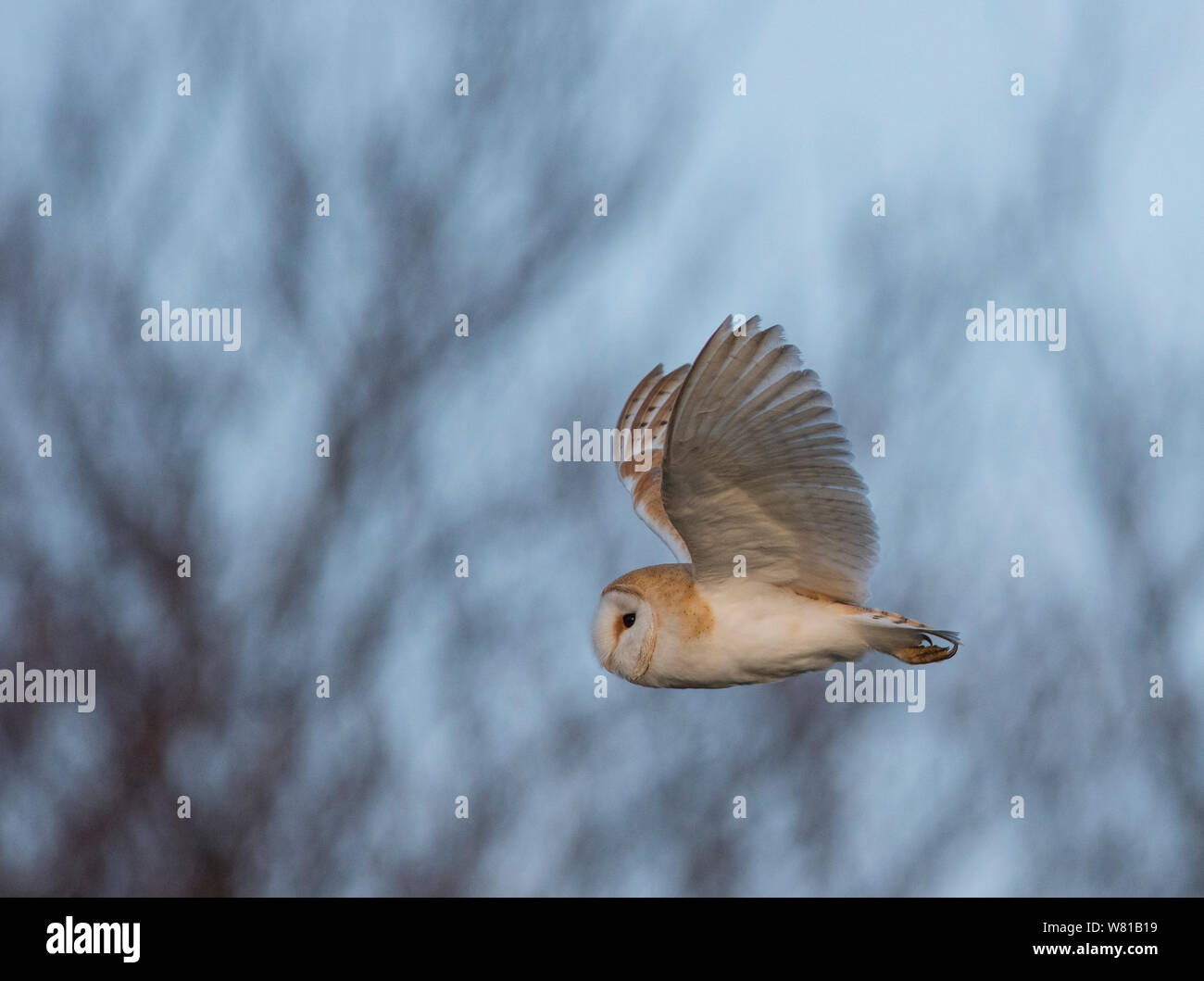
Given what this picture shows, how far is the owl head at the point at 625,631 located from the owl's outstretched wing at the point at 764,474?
0.13 metres

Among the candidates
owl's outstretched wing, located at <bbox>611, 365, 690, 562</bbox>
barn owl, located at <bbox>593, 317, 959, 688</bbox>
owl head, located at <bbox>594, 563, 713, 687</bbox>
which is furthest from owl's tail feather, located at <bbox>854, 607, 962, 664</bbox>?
owl's outstretched wing, located at <bbox>611, 365, 690, 562</bbox>

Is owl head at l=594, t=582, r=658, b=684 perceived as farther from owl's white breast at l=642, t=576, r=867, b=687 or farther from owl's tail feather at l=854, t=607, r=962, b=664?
owl's tail feather at l=854, t=607, r=962, b=664

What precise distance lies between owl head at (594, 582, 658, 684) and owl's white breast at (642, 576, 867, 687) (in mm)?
25

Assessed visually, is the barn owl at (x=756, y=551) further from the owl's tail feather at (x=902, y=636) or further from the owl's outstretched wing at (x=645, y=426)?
the owl's outstretched wing at (x=645, y=426)

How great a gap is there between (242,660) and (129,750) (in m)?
0.68

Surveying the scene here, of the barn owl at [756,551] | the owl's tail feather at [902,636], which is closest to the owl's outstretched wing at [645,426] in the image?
the barn owl at [756,551]

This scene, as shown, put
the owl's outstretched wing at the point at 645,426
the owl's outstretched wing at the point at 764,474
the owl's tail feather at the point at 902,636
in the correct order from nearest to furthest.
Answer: the owl's outstretched wing at the point at 764,474 → the owl's tail feather at the point at 902,636 → the owl's outstretched wing at the point at 645,426

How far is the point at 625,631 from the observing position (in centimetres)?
234

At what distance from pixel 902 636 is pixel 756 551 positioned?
298 mm

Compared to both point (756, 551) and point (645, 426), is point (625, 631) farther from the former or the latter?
point (645, 426)

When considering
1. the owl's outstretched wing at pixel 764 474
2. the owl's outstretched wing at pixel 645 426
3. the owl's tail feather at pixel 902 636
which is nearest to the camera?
the owl's outstretched wing at pixel 764 474

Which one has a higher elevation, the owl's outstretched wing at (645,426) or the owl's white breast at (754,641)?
the owl's outstretched wing at (645,426)

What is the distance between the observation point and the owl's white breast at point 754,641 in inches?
91.0

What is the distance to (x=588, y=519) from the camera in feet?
19.4
